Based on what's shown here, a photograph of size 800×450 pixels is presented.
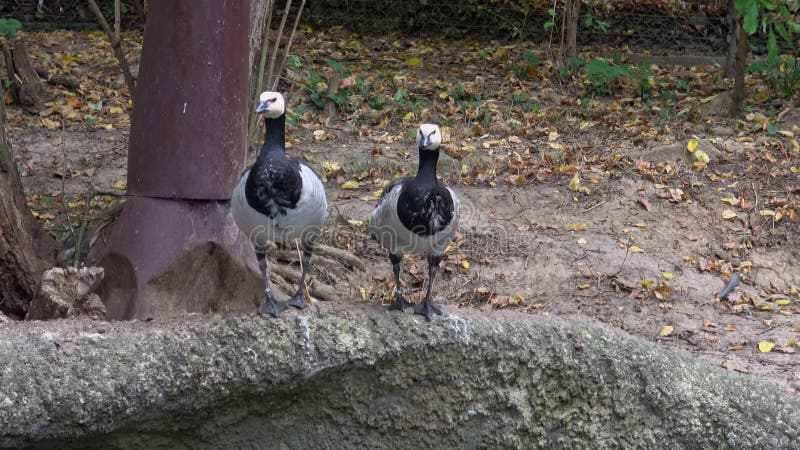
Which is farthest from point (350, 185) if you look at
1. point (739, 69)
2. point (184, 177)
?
point (739, 69)

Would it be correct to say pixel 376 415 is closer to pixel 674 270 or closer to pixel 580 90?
pixel 674 270

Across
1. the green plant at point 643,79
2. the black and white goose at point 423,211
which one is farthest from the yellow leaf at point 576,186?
the black and white goose at point 423,211

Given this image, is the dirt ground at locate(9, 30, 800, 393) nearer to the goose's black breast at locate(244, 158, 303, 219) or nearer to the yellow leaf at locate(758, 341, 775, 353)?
the yellow leaf at locate(758, 341, 775, 353)

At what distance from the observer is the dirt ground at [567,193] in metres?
6.39

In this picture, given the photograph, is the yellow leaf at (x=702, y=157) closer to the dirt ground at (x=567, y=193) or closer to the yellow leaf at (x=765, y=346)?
the dirt ground at (x=567, y=193)

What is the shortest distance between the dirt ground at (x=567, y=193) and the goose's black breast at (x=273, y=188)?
5.04 ft

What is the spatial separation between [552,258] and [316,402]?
322 centimetres

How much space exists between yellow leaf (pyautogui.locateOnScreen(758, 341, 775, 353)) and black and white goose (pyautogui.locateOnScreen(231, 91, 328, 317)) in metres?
3.04

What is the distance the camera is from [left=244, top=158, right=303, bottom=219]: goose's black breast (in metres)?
3.88

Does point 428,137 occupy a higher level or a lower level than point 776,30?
higher

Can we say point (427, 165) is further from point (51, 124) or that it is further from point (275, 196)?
point (51, 124)

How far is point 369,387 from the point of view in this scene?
405 centimetres

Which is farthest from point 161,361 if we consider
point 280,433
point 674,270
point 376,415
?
point 674,270

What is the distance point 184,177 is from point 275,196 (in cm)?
127
